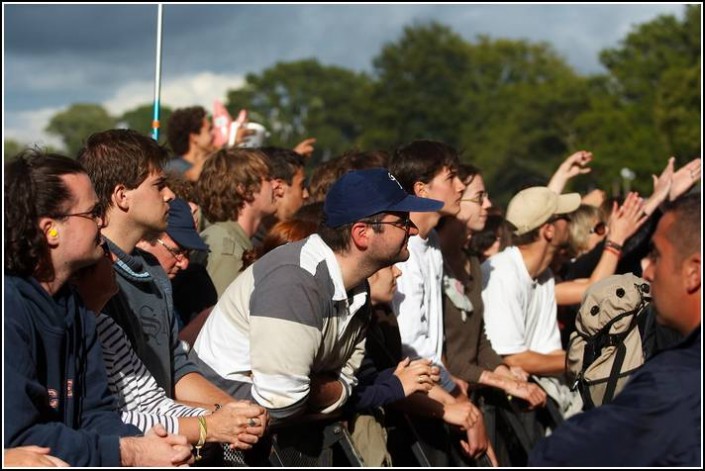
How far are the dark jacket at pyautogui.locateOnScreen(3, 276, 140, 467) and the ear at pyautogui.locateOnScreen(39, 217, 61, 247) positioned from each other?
16 centimetres

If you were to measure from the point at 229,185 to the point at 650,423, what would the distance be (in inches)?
171

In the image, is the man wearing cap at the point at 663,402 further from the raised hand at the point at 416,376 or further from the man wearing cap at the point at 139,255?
the raised hand at the point at 416,376

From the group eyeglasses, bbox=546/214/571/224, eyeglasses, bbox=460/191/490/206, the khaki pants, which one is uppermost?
eyeglasses, bbox=460/191/490/206

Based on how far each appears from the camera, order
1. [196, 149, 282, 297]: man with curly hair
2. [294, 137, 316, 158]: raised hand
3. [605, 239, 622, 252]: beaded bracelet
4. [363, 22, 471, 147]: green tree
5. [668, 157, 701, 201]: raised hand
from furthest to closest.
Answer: [363, 22, 471, 147]: green tree
[294, 137, 316, 158]: raised hand
[605, 239, 622, 252]: beaded bracelet
[196, 149, 282, 297]: man with curly hair
[668, 157, 701, 201]: raised hand

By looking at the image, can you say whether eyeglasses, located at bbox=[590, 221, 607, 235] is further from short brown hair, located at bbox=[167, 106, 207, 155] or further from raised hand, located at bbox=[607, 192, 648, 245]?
short brown hair, located at bbox=[167, 106, 207, 155]

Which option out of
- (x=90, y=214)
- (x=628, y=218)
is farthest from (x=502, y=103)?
(x=90, y=214)

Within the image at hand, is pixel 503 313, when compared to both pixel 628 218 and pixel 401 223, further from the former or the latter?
pixel 401 223

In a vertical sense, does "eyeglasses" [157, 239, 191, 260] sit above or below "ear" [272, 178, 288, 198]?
below

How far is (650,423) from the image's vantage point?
11.9 feet

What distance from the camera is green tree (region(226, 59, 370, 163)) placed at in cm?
11256

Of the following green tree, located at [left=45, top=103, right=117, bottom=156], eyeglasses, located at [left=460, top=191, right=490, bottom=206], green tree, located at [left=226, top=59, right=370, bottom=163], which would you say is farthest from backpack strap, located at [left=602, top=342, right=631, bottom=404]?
green tree, located at [left=45, top=103, right=117, bottom=156]

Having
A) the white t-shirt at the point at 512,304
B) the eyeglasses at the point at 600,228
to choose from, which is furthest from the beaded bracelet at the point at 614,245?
the eyeglasses at the point at 600,228

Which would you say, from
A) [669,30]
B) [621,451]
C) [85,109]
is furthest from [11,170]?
[85,109]

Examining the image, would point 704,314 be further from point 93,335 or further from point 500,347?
point 500,347
